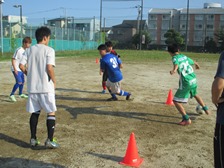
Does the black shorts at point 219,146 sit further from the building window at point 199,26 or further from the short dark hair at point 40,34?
the building window at point 199,26

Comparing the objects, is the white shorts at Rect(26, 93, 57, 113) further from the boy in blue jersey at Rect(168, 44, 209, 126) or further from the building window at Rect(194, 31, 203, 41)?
the building window at Rect(194, 31, 203, 41)

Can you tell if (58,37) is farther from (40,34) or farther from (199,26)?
(199,26)

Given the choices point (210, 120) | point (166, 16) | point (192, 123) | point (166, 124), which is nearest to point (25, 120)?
point (166, 124)

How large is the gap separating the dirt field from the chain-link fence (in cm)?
1918

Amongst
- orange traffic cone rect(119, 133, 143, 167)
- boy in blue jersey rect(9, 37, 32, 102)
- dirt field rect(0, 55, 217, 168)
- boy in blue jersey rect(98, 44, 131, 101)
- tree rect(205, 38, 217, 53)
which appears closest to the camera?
orange traffic cone rect(119, 133, 143, 167)

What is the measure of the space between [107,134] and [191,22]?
82.0m

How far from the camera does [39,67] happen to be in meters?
4.22

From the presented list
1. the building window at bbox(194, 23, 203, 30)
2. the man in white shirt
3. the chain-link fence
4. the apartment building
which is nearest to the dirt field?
the man in white shirt

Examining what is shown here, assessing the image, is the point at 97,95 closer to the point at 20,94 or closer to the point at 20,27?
the point at 20,94

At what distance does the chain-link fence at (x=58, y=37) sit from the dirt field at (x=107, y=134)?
19175mm

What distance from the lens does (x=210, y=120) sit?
6035 millimetres

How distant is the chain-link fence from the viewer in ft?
85.9

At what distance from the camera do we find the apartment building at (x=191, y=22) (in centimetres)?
7844

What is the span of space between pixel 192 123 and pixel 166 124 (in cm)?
55
